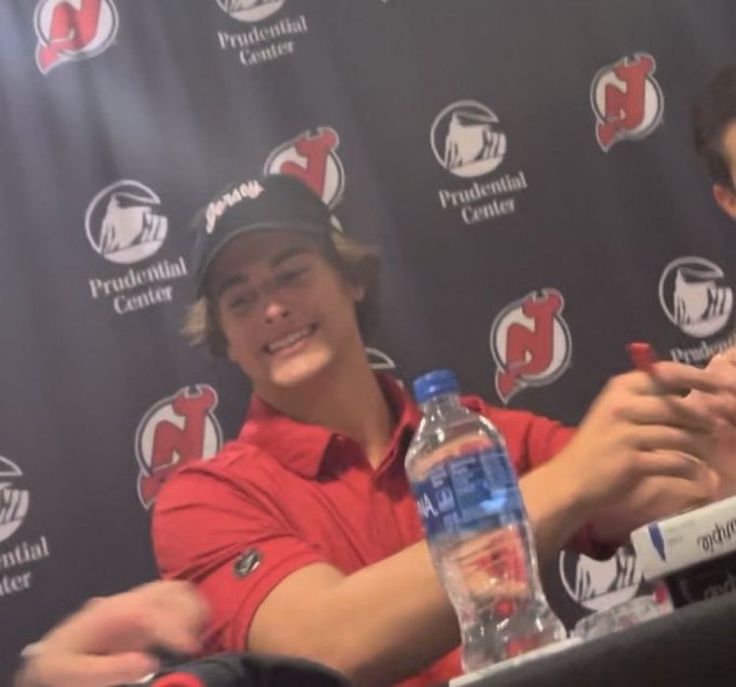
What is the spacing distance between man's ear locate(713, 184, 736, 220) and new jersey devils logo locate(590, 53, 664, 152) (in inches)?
5.8

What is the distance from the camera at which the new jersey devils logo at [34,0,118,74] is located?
1.95 m

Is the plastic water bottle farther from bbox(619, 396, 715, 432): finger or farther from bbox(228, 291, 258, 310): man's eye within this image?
bbox(228, 291, 258, 310): man's eye

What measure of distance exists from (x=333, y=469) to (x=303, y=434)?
0.06m

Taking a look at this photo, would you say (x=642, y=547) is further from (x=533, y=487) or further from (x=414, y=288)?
(x=414, y=288)

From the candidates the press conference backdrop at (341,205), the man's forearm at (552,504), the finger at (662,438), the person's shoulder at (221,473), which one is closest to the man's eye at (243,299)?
the press conference backdrop at (341,205)

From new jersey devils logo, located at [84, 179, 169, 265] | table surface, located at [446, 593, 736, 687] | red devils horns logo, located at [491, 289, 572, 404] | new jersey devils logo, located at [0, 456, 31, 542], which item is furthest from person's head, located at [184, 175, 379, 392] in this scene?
table surface, located at [446, 593, 736, 687]

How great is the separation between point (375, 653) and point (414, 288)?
77 centimetres

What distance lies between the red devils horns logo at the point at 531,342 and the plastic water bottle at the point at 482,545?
0.58 m

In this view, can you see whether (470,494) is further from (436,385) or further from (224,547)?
(224,547)

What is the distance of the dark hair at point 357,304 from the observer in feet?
5.79

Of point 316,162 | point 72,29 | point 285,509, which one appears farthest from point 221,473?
point 72,29

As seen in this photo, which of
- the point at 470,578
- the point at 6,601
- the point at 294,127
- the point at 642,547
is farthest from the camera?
the point at 294,127

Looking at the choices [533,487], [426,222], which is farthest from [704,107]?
[533,487]

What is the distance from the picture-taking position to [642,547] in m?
0.91
